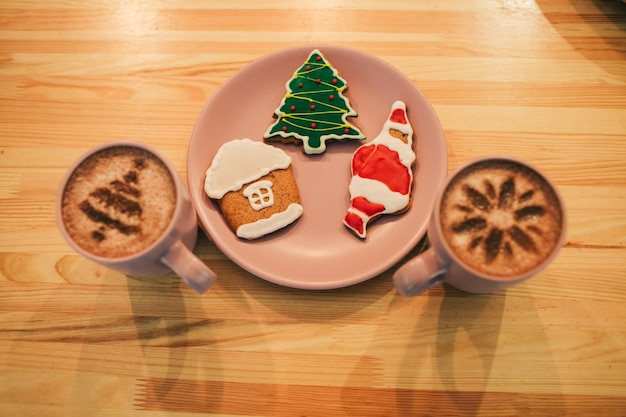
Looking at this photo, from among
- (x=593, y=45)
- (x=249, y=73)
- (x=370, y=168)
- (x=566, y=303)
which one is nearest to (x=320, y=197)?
(x=370, y=168)

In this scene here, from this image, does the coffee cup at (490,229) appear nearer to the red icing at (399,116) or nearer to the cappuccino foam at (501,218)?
the cappuccino foam at (501,218)

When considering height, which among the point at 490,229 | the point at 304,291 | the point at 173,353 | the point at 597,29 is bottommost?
the point at 173,353

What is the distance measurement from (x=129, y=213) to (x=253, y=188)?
0.25 m

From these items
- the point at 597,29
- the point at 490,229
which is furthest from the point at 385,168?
the point at 597,29

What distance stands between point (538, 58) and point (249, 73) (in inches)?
27.4

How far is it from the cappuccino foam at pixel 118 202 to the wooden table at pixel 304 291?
7.5 inches

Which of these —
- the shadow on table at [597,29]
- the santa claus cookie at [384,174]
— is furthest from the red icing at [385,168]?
the shadow on table at [597,29]

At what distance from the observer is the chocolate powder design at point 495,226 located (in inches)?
31.0

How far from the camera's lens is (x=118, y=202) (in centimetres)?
85

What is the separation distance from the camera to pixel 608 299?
948mm

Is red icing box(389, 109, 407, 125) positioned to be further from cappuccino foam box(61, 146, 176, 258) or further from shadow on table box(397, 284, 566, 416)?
cappuccino foam box(61, 146, 176, 258)

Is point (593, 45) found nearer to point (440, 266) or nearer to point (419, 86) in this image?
point (419, 86)

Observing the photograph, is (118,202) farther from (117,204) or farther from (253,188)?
(253,188)

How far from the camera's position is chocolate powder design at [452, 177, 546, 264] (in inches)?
31.0
